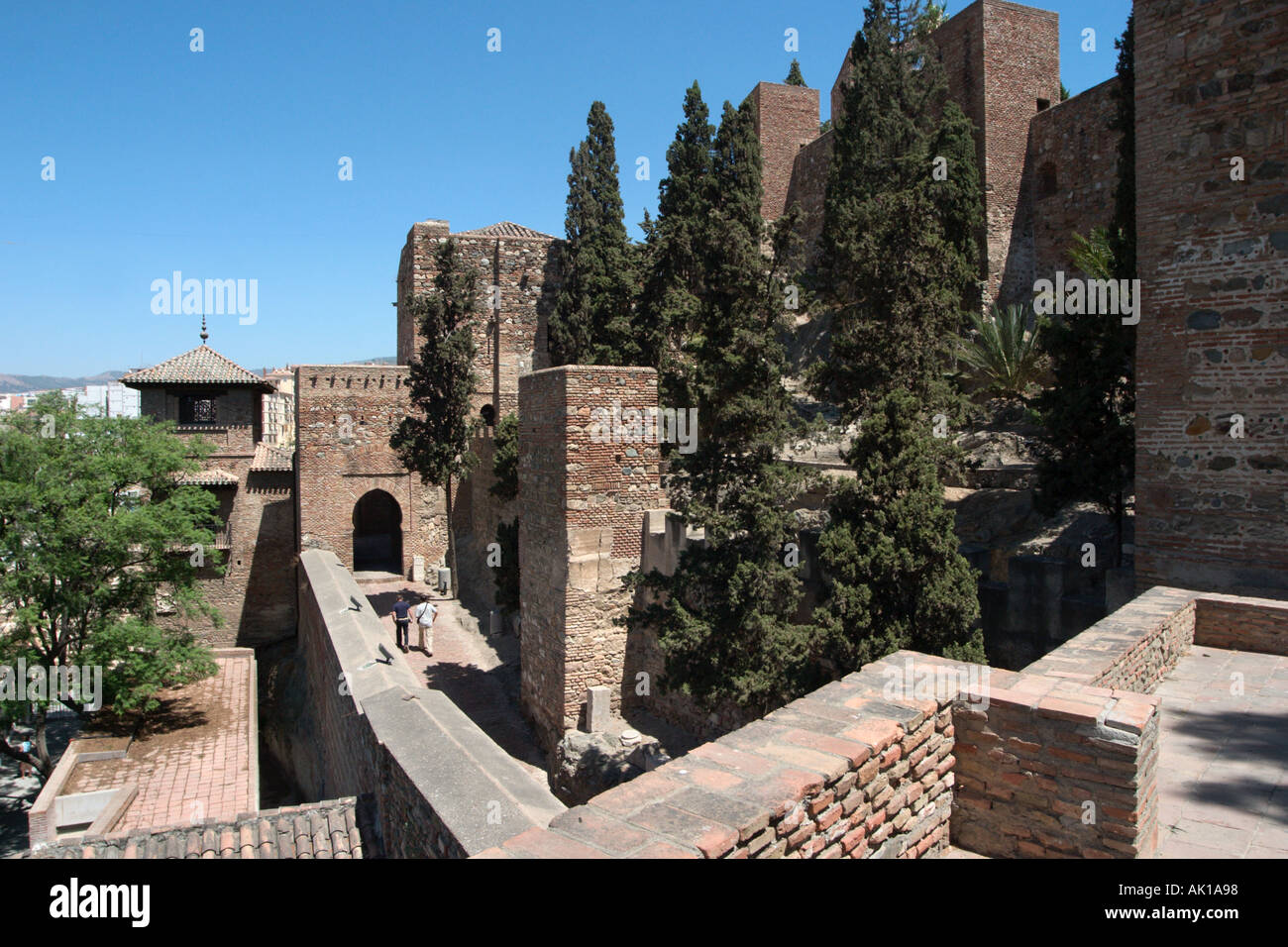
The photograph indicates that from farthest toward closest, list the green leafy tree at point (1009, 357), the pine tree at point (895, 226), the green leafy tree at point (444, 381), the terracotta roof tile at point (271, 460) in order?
1. the terracotta roof tile at point (271, 460)
2. the green leafy tree at point (444, 381)
3. the green leafy tree at point (1009, 357)
4. the pine tree at point (895, 226)

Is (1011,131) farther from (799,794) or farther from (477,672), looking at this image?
(799,794)

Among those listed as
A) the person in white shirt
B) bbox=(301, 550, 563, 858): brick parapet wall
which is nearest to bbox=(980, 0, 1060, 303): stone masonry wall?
the person in white shirt

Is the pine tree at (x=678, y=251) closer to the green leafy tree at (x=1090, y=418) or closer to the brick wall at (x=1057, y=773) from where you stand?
the green leafy tree at (x=1090, y=418)

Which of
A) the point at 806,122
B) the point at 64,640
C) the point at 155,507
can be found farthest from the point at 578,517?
the point at 806,122

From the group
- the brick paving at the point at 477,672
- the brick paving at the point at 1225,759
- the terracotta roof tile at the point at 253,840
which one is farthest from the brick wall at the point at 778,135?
the terracotta roof tile at the point at 253,840

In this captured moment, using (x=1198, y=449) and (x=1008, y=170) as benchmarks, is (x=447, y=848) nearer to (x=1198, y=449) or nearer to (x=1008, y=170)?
(x=1198, y=449)

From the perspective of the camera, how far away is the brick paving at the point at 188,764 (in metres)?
11.7

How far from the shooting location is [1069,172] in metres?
22.2

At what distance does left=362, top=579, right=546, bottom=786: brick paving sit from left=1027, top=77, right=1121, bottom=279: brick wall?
1675 centimetres

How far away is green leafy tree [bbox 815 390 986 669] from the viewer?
875 cm

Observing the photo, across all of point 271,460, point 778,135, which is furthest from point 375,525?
point 778,135

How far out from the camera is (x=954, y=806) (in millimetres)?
4172

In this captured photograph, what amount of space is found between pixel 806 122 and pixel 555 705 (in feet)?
89.2

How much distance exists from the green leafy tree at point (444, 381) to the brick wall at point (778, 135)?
15.3 m
